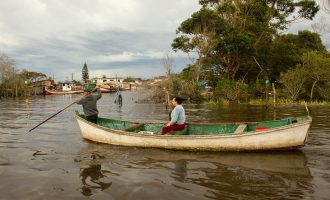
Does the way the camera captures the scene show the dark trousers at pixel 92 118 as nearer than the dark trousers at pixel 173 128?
No

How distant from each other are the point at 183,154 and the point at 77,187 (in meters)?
3.78

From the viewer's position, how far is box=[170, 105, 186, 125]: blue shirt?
395 inches

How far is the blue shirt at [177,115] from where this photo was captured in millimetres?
10031

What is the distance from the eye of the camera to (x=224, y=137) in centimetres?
946

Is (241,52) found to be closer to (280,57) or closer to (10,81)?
(280,57)

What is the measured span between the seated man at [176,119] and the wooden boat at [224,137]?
0.23 m

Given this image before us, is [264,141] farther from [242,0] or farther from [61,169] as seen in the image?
[242,0]

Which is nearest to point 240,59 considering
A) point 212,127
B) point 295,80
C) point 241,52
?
point 241,52

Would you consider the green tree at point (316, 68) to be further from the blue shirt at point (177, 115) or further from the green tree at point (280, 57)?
the blue shirt at point (177, 115)

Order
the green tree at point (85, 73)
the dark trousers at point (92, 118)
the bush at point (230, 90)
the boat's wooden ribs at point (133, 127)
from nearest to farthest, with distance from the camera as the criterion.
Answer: the boat's wooden ribs at point (133, 127)
the dark trousers at point (92, 118)
the bush at point (230, 90)
the green tree at point (85, 73)

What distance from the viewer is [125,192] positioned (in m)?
6.52

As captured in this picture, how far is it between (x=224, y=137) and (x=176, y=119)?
5.45 ft

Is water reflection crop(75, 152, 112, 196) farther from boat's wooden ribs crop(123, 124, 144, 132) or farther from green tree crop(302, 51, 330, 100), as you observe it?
green tree crop(302, 51, 330, 100)

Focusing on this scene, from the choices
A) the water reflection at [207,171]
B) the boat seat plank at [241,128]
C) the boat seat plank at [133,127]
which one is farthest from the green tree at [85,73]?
the boat seat plank at [241,128]
